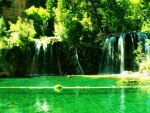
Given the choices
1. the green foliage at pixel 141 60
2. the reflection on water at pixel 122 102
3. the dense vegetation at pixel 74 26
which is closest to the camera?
the reflection on water at pixel 122 102

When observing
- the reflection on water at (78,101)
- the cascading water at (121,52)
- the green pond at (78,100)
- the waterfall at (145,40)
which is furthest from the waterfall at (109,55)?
the reflection on water at (78,101)

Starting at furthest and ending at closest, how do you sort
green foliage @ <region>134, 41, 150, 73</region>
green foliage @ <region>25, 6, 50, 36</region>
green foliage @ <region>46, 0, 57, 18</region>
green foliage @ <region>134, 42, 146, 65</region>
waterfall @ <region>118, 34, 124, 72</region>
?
green foliage @ <region>46, 0, 57, 18</region> < green foliage @ <region>25, 6, 50, 36</region> < waterfall @ <region>118, 34, 124, 72</region> < green foliage @ <region>134, 42, 146, 65</region> < green foliage @ <region>134, 41, 150, 73</region>

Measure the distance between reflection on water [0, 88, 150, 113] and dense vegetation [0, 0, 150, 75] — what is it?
16086 millimetres

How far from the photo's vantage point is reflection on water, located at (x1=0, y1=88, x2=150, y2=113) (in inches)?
777

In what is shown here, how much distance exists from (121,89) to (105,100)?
199 inches

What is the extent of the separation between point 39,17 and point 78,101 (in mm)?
34708

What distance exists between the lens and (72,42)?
4647 cm

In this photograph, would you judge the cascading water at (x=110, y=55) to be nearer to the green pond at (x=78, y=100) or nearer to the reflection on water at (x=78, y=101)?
the green pond at (x=78, y=100)

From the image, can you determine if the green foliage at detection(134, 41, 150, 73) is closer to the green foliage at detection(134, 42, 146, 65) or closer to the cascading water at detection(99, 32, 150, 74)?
the green foliage at detection(134, 42, 146, 65)

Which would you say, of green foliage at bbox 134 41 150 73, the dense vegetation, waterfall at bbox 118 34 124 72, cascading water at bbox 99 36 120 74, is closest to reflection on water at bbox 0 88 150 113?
green foliage at bbox 134 41 150 73

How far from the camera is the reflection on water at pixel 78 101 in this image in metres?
19.7

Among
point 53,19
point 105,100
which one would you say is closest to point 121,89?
point 105,100

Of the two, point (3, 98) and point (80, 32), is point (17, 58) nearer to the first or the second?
point (80, 32)

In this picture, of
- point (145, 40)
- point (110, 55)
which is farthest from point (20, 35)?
point (145, 40)
